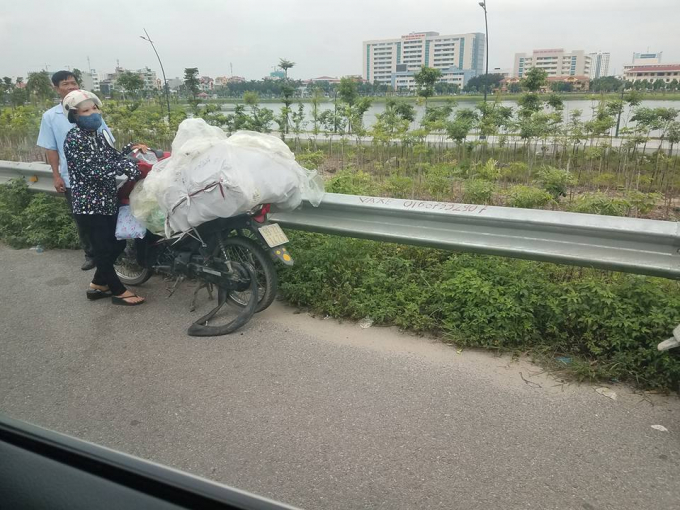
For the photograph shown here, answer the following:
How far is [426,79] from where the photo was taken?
9.44m

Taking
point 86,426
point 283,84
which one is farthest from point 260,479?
point 283,84

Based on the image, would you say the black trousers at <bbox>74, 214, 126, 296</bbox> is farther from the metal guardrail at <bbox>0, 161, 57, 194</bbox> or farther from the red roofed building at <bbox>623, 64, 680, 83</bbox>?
the red roofed building at <bbox>623, 64, 680, 83</bbox>

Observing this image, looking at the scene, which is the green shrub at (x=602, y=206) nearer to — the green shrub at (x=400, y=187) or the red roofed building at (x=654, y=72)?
the green shrub at (x=400, y=187)

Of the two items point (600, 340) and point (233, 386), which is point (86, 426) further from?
point (600, 340)

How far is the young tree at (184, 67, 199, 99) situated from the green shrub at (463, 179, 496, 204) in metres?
7.32

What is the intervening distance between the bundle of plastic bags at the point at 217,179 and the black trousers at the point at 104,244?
18.7 inches

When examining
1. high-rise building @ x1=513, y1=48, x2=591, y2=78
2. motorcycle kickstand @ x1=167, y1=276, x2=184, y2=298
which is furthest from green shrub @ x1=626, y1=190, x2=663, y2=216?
high-rise building @ x1=513, y1=48, x2=591, y2=78

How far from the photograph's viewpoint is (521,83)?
8.72 metres

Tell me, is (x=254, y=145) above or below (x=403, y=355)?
above

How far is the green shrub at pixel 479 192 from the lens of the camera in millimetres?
5516

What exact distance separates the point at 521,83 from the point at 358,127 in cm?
273

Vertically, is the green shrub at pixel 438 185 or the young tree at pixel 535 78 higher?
the young tree at pixel 535 78

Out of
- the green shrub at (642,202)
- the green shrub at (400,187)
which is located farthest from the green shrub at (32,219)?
the green shrub at (642,202)

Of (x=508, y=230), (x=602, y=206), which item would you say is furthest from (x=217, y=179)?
(x=602, y=206)
